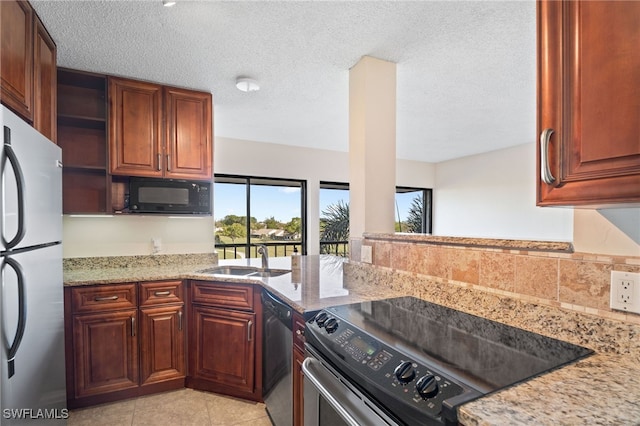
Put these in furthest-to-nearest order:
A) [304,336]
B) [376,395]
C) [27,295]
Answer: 1. [304,336]
2. [27,295]
3. [376,395]

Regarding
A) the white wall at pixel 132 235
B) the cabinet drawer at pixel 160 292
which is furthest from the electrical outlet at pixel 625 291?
the white wall at pixel 132 235

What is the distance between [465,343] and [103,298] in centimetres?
230

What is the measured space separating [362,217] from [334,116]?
65.0 inches

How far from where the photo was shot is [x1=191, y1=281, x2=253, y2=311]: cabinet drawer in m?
2.20

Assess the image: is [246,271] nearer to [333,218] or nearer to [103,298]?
[103,298]

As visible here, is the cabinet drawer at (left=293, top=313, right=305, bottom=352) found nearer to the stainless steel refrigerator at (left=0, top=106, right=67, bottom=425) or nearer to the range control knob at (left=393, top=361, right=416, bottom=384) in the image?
the range control knob at (left=393, top=361, right=416, bottom=384)

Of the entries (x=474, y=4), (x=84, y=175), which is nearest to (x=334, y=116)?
(x=474, y=4)

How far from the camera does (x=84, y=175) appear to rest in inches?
104

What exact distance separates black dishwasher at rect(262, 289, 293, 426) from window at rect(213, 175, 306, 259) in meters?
2.62

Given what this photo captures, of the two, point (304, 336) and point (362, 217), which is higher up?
point (362, 217)

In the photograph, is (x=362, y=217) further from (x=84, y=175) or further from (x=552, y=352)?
(x=84, y=175)

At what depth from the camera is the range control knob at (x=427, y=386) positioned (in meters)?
0.79

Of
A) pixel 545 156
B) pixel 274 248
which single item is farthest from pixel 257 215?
pixel 545 156

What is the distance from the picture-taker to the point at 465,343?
1.06 metres
